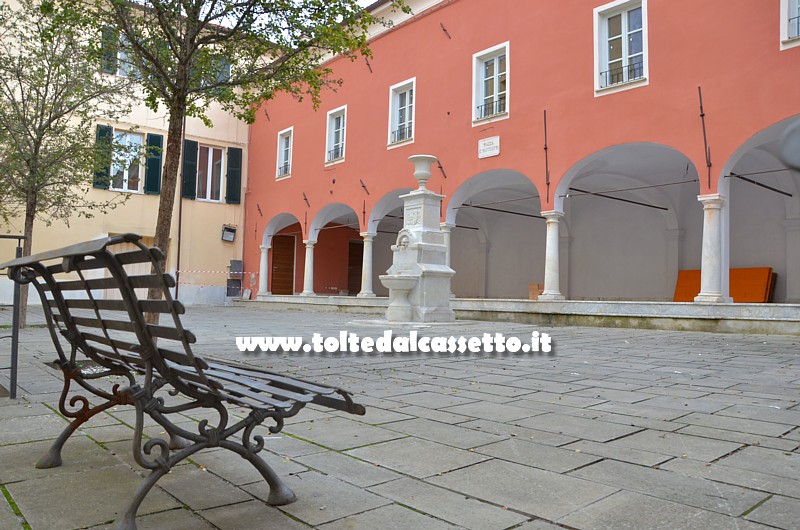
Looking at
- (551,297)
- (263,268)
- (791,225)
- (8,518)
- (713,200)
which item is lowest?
(8,518)

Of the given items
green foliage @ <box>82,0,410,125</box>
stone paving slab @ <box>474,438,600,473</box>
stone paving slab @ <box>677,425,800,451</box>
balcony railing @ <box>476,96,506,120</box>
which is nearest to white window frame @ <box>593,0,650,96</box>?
balcony railing @ <box>476,96,506,120</box>

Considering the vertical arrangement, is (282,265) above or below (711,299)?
above

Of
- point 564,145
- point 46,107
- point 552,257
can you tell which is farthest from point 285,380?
point 564,145

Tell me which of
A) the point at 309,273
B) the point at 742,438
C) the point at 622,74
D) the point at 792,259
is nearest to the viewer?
the point at 742,438

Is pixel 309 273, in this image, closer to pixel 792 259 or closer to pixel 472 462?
pixel 792 259

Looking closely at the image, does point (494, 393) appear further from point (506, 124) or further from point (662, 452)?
point (506, 124)

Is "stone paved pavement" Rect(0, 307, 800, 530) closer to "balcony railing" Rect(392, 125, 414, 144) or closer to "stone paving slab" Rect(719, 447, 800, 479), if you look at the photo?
"stone paving slab" Rect(719, 447, 800, 479)

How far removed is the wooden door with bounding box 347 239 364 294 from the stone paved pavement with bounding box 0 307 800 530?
21326 millimetres

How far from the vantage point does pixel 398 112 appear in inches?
686

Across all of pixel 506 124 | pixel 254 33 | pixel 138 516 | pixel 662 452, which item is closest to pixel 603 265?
pixel 506 124

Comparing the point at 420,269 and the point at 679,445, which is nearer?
the point at 679,445

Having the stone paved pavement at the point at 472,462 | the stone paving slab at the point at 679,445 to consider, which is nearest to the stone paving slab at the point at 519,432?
the stone paved pavement at the point at 472,462

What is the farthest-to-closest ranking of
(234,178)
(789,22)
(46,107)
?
(234,178) → (789,22) → (46,107)

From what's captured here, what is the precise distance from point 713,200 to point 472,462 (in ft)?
32.8
